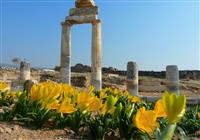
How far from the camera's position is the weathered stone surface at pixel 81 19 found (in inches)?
834

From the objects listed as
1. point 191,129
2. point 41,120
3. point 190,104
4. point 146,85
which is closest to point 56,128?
point 41,120

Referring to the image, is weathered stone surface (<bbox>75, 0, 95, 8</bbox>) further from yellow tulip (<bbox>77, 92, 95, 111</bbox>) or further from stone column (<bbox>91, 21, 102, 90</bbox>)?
yellow tulip (<bbox>77, 92, 95, 111</bbox>)

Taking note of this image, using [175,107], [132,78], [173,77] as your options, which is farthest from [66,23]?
[175,107]

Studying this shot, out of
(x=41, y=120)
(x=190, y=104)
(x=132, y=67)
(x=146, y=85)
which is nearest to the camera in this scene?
(x=41, y=120)

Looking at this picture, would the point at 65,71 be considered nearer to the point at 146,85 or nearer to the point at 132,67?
the point at 132,67

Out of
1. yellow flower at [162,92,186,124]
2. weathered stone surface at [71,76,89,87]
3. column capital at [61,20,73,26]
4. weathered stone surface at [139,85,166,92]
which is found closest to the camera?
yellow flower at [162,92,186,124]

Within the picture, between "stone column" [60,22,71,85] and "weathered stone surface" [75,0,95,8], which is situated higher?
"weathered stone surface" [75,0,95,8]

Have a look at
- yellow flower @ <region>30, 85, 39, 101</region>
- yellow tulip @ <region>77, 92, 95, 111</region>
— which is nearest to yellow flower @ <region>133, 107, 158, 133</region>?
yellow tulip @ <region>77, 92, 95, 111</region>

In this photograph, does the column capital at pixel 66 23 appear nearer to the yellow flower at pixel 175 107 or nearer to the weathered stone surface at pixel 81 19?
the weathered stone surface at pixel 81 19

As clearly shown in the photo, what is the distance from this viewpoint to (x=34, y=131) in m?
4.25

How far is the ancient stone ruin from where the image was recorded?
2105 centimetres

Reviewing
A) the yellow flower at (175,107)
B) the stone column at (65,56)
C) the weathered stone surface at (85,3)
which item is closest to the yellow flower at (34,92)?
the yellow flower at (175,107)

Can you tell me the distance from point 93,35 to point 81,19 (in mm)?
1228

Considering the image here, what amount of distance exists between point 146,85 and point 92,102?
28.1 meters
